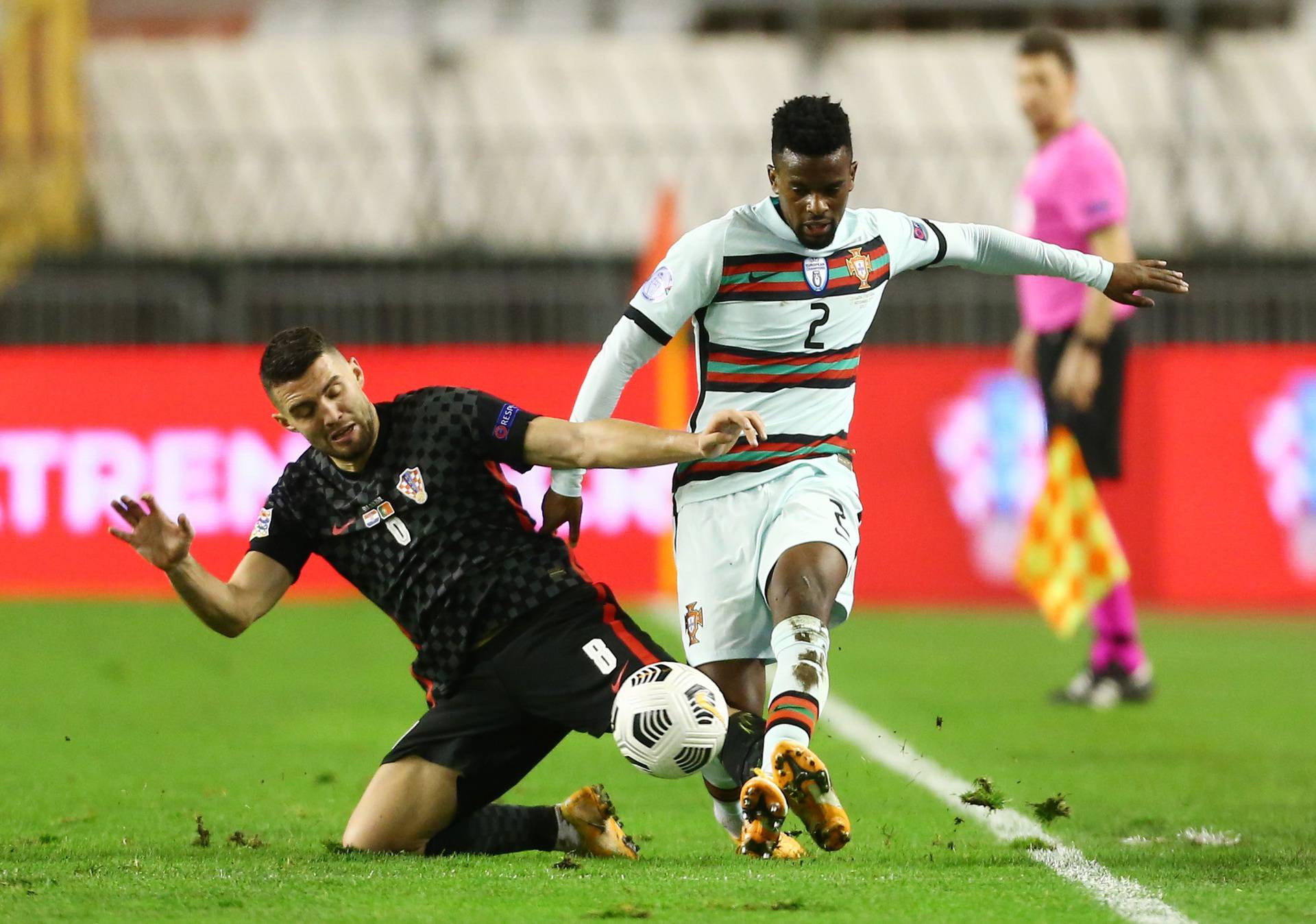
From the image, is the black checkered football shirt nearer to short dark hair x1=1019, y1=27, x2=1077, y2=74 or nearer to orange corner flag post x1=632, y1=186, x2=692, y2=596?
short dark hair x1=1019, y1=27, x2=1077, y2=74

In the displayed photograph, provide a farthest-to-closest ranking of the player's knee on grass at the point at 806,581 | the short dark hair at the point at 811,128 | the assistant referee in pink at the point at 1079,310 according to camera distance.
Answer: the assistant referee in pink at the point at 1079,310
the short dark hair at the point at 811,128
the player's knee on grass at the point at 806,581

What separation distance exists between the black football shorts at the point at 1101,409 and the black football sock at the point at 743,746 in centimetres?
415

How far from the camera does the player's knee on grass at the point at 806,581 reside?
4.69m

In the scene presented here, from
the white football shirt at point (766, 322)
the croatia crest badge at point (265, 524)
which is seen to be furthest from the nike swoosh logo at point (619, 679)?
the croatia crest badge at point (265, 524)

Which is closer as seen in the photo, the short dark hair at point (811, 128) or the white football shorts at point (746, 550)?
the short dark hair at point (811, 128)

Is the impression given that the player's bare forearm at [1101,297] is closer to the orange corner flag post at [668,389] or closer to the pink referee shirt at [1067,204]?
the pink referee shirt at [1067,204]

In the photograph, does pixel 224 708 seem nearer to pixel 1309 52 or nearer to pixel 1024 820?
pixel 1024 820

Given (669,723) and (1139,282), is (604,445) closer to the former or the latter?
(669,723)

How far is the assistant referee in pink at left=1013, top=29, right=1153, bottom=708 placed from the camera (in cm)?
821

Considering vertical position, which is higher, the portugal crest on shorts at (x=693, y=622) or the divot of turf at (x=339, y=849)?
the portugal crest on shorts at (x=693, y=622)

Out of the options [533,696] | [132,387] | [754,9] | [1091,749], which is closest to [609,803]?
[533,696]

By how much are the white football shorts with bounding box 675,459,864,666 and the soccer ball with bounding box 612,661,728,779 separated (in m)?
0.44

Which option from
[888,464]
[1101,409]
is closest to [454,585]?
[1101,409]

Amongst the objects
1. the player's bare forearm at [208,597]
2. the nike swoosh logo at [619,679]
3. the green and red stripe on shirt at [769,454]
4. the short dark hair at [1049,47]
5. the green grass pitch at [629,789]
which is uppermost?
the short dark hair at [1049,47]
